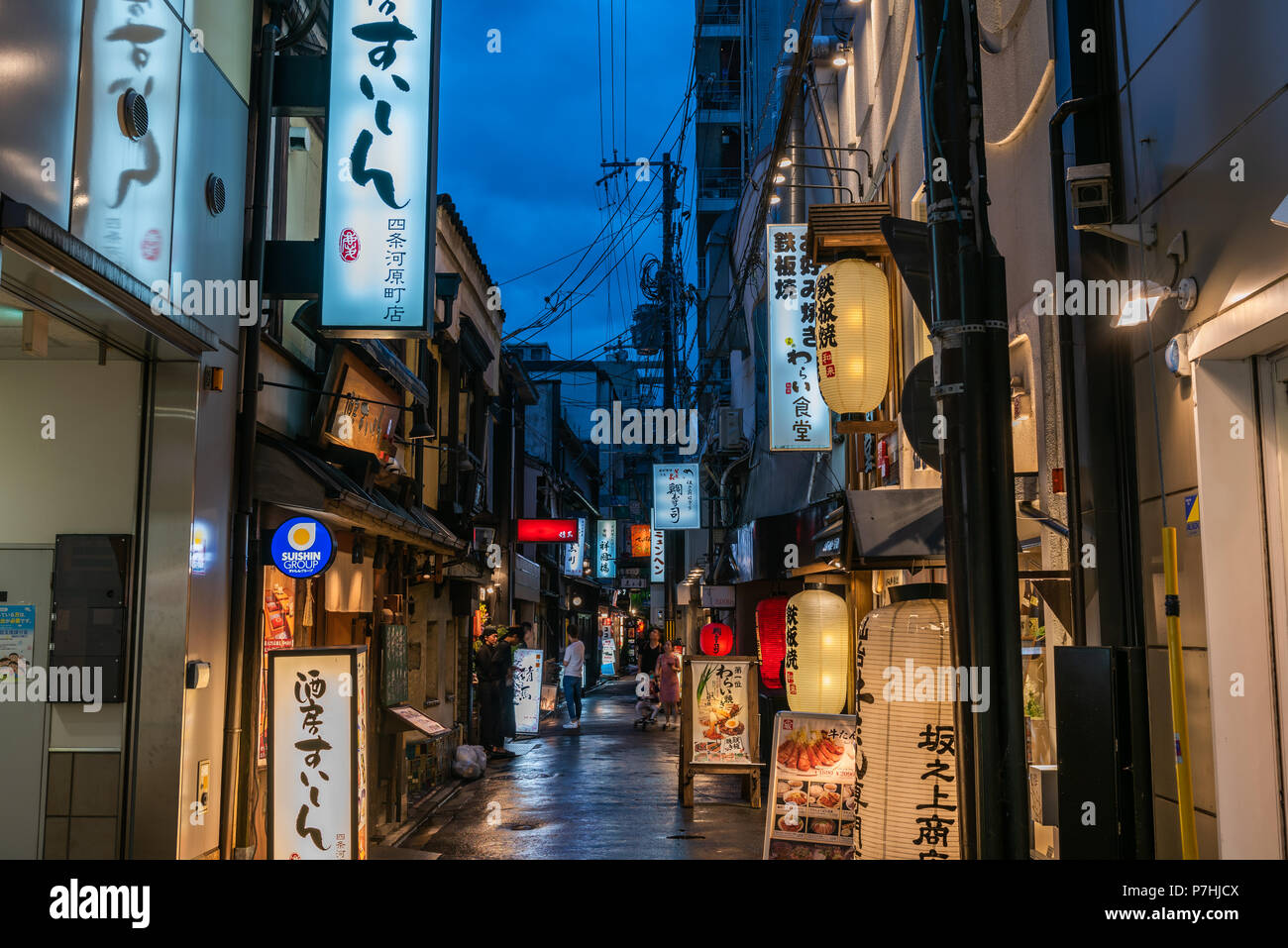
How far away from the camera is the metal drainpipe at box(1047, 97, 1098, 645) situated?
7.21 m

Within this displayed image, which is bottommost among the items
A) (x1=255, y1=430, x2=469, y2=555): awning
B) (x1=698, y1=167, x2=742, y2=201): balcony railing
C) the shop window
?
the shop window

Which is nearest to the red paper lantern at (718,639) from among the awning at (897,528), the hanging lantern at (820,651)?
the hanging lantern at (820,651)

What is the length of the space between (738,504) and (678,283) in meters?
8.15

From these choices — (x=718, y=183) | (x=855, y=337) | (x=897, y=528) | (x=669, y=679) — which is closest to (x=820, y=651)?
(x=855, y=337)

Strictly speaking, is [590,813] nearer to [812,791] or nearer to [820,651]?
[820,651]

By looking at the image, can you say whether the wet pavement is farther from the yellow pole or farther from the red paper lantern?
the yellow pole

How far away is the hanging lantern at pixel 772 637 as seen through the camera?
1761cm

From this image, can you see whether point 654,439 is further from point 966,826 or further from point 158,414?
point 966,826

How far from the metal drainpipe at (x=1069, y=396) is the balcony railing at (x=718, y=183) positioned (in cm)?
4130

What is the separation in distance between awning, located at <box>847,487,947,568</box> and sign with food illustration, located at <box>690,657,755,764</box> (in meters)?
8.23

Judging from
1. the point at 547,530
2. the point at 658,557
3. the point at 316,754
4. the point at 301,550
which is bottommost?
the point at 316,754

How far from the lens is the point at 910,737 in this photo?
6680 mm

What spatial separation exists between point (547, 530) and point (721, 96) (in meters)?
27.7

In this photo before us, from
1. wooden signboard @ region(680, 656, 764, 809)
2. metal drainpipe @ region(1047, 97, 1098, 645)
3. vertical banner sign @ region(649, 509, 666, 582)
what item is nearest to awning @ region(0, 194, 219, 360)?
metal drainpipe @ region(1047, 97, 1098, 645)
